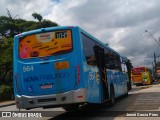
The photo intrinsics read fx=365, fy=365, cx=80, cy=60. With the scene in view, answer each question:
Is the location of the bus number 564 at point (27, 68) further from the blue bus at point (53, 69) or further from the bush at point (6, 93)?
the bush at point (6, 93)

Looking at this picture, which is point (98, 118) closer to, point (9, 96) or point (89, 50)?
point (89, 50)

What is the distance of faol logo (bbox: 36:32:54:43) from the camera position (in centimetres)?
1288

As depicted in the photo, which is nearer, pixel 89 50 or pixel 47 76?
pixel 47 76

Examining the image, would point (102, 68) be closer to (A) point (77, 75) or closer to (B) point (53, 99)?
(A) point (77, 75)

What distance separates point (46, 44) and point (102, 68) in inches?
163

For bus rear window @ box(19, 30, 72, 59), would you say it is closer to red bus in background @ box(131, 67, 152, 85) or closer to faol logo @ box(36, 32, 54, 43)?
faol logo @ box(36, 32, 54, 43)

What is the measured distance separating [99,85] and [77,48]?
10.1ft

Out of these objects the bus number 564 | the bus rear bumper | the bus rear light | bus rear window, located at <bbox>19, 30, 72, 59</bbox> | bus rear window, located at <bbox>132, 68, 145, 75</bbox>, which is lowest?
Answer: the bus rear bumper

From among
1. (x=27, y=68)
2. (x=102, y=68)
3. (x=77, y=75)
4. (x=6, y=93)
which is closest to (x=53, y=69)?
(x=77, y=75)

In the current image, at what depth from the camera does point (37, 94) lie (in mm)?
12578

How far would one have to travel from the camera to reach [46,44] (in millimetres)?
12836

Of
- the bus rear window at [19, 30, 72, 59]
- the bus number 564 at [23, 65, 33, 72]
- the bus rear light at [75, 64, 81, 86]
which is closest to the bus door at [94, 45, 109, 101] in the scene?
the bus rear window at [19, 30, 72, 59]

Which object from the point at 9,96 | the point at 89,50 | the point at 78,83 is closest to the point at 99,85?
the point at 89,50

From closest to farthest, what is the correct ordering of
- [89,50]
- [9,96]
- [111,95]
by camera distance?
[89,50]
[111,95]
[9,96]
